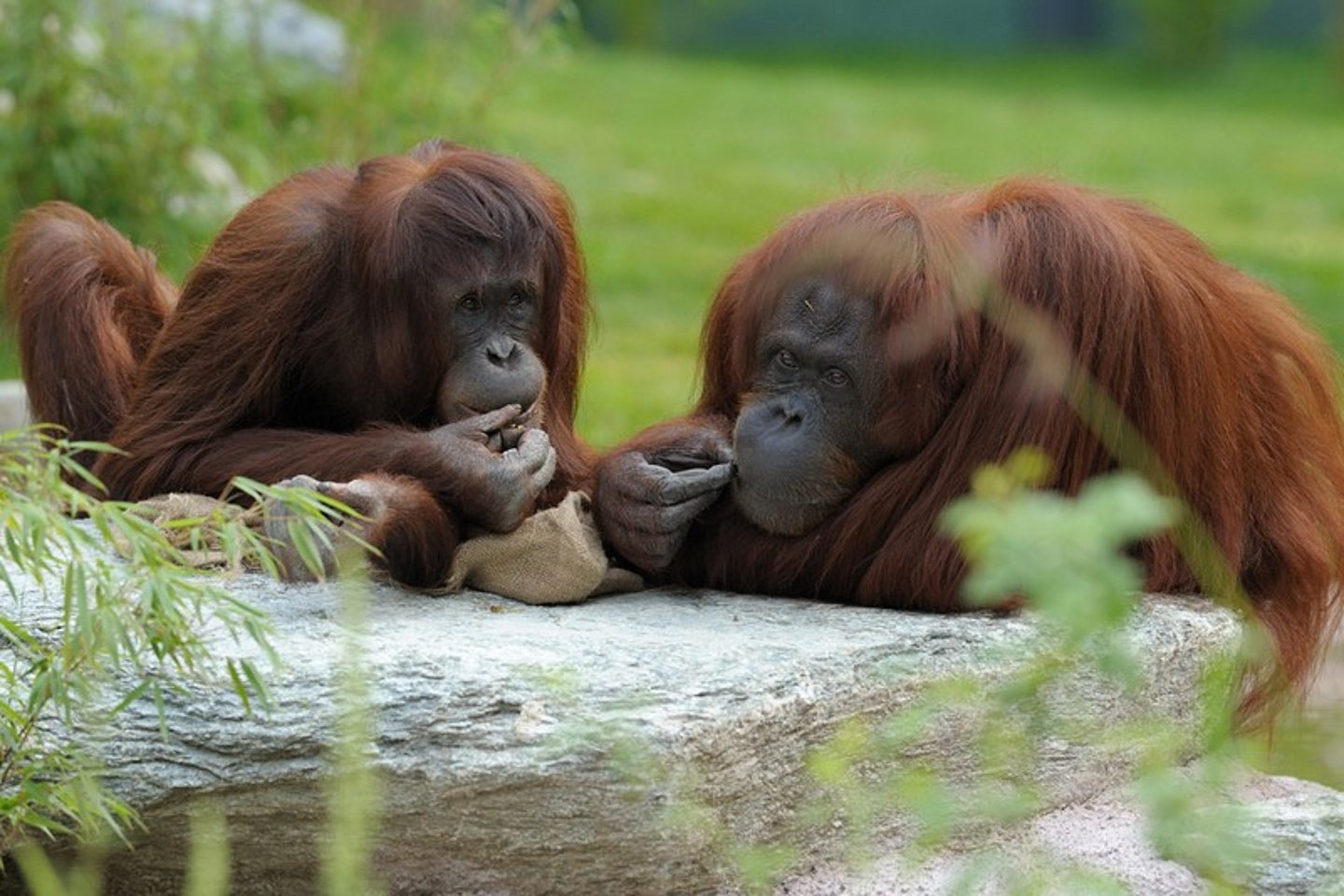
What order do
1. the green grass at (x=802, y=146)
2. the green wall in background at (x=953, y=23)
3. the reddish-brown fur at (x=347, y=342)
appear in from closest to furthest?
the reddish-brown fur at (x=347, y=342) < the green grass at (x=802, y=146) < the green wall in background at (x=953, y=23)

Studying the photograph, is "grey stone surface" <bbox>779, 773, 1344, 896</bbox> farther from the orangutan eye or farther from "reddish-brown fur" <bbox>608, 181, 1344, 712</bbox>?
the orangutan eye

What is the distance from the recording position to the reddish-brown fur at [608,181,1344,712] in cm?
363

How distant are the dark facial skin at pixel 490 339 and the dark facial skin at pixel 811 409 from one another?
0.39 metres

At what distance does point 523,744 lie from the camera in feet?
10.1

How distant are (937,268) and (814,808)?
0.94 metres

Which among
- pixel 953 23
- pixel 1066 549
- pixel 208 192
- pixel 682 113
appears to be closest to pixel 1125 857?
pixel 1066 549

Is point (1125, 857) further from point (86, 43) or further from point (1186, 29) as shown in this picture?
point (1186, 29)

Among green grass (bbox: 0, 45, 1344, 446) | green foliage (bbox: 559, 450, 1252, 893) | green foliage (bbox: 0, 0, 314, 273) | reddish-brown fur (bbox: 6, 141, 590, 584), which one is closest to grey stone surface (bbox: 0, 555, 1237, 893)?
green foliage (bbox: 559, 450, 1252, 893)

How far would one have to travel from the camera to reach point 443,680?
3.17m

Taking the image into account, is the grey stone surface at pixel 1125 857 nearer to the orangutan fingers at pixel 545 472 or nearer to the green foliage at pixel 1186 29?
the orangutan fingers at pixel 545 472

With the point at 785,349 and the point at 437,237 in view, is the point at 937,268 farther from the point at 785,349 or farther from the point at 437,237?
the point at 437,237

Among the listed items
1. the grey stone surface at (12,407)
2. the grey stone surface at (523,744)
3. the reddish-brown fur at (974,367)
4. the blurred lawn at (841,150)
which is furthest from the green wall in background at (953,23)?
the grey stone surface at (523,744)

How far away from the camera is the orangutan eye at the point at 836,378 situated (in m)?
3.66

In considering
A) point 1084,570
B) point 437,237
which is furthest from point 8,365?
point 1084,570
